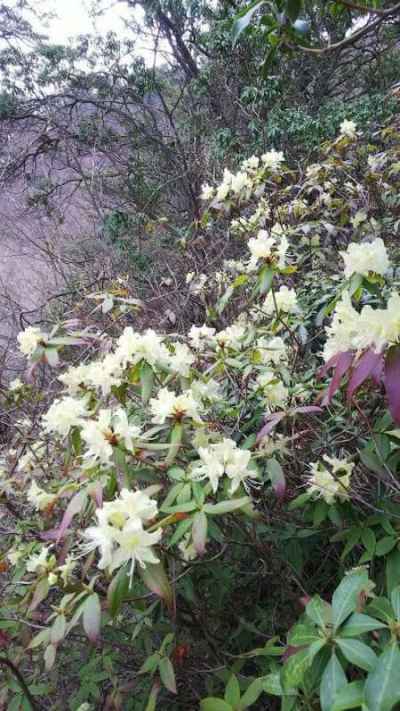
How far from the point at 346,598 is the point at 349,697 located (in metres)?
0.15

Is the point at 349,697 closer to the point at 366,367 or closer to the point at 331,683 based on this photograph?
the point at 331,683

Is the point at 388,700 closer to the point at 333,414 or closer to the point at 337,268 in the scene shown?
the point at 333,414

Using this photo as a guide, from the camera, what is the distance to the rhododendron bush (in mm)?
933

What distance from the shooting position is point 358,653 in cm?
79

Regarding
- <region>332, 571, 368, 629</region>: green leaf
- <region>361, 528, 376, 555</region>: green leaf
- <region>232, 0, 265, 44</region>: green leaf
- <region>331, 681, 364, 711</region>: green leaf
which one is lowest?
<region>361, 528, 376, 555</region>: green leaf

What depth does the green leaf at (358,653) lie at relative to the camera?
0.77 metres

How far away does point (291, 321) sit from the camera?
184cm

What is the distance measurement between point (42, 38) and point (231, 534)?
7106 millimetres

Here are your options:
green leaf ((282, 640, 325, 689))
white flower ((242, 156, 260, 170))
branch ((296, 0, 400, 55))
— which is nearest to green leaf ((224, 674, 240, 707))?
green leaf ((282, 640, 325, 689))

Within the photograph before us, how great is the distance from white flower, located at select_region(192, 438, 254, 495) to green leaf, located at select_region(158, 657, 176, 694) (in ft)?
1.71

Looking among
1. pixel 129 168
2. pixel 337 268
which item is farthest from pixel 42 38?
pixel 337 268

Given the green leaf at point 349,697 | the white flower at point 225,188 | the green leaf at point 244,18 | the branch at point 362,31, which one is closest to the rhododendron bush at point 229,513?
the green leaf at point 349,697

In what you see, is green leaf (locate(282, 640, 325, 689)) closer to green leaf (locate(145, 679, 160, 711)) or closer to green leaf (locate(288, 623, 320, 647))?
green leaf (locate(288, 623, 320, 647))

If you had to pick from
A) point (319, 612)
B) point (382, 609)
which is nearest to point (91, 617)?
point (319, 612)
